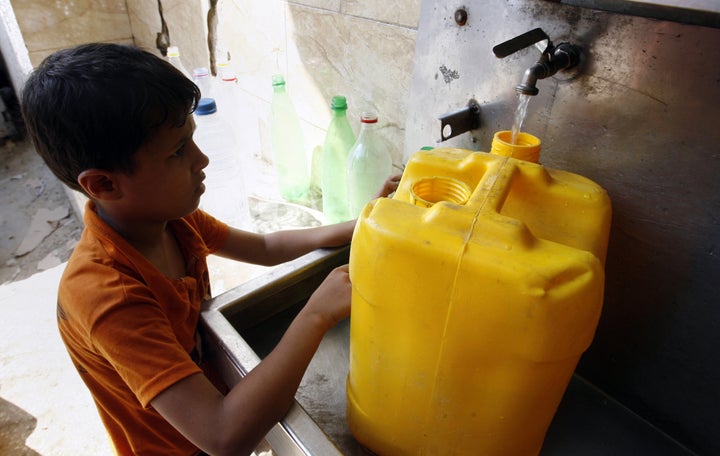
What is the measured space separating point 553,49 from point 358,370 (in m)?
0.65

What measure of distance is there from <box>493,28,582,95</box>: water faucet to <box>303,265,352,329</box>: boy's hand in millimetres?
482

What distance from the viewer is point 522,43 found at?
755mm

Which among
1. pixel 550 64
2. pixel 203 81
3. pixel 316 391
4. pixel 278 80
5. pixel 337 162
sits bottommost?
pixel 316 391

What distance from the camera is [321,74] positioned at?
1619 mm

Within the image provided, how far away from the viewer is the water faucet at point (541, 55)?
2.45 ft

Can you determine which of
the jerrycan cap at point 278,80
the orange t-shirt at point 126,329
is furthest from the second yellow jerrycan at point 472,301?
the jerrycan cap at point 278,80

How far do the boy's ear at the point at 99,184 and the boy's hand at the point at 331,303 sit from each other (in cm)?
41

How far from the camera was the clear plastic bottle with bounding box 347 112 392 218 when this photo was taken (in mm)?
1403

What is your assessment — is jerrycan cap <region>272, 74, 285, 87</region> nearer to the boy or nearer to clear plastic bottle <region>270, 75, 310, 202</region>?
clear plastic bottle <region>270, 75, 310, 202</region>

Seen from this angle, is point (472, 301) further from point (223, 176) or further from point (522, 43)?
point (223, 176)

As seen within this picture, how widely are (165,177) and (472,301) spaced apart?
1.95 ft

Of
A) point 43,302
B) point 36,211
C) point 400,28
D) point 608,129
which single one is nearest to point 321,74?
point 400,28

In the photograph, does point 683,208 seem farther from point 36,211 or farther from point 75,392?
point 36,211

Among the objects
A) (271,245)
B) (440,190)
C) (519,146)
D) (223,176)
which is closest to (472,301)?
(440,190)
